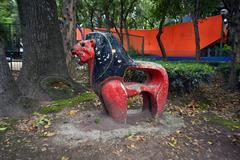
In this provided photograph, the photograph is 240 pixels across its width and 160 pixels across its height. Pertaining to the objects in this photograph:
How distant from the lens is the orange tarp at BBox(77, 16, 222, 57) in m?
17.7

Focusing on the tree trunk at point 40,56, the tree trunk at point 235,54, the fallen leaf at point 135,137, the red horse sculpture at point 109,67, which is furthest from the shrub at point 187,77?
the fallen leaf at point 135,137

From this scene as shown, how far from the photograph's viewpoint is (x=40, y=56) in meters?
6.61

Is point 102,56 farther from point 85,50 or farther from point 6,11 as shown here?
point 6,11

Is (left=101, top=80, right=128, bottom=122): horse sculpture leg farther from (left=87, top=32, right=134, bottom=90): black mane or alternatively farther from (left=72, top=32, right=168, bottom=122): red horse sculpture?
(left=87, top=32, right=134, bottom=90): black mane

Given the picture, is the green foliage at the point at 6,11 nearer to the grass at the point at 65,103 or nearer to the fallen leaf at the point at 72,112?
Result: the grass at the point at 65,103

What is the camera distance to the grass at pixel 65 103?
19.3 feet

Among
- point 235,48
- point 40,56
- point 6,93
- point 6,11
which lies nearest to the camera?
point 6,93

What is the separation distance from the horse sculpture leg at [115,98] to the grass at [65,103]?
132 cm

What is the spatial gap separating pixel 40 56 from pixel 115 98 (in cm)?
254

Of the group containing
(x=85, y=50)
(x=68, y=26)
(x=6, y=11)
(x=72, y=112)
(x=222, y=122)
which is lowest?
(x=222, y=122)

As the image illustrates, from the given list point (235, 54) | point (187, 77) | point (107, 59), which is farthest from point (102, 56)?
point (235, 54)

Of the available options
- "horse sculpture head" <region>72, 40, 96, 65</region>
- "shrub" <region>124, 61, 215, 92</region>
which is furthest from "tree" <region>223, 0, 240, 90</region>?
"horse sculpture head" <region>72, 40, 96, 65</region>

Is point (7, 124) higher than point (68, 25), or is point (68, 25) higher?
point (68, 25)

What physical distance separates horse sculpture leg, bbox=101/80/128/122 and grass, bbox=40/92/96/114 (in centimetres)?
132
